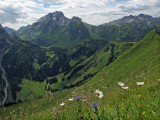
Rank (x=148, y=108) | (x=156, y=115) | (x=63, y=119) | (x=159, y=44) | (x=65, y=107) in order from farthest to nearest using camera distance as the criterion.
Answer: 1. (x=159, y=44)
2. (x=65, y=107)
3. (x=63, y=119)
4. (x=148, y=108)
5. (x=156, y=115)

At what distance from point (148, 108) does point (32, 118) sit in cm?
350

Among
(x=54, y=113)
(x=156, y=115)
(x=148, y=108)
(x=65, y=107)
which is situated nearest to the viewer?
(x=156, y=115)

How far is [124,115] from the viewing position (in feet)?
18.1

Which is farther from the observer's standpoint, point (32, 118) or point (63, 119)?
point (32, 118)

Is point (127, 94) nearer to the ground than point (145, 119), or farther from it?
nearer to the ground

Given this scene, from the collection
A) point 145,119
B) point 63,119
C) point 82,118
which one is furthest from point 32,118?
point 145,119

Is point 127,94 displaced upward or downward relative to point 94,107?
downward

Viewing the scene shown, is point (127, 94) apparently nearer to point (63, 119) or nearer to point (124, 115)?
point (63, 119)

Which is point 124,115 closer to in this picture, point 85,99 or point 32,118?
Result: point 85,99

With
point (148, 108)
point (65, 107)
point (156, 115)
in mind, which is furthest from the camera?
point (65, 107)

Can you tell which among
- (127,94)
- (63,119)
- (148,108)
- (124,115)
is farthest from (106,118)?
(127,94)

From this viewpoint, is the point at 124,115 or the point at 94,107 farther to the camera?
the point at 124,115

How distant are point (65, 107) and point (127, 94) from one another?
175 centimetres

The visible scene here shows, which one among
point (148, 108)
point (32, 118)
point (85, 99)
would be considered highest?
point (148, 108)
